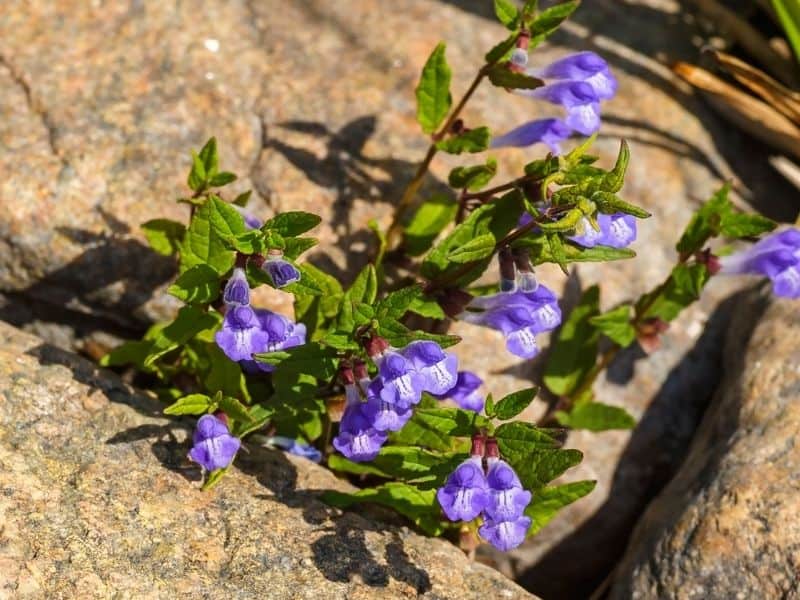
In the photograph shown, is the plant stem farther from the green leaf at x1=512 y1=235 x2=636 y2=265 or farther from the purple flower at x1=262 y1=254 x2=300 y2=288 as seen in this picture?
the purple flower at x1=262 y1=254 x2=300 y2=288

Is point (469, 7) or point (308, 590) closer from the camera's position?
point (308, 590)

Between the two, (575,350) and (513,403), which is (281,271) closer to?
(513,403)

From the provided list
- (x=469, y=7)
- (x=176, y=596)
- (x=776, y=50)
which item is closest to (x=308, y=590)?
(x=176, y=596)

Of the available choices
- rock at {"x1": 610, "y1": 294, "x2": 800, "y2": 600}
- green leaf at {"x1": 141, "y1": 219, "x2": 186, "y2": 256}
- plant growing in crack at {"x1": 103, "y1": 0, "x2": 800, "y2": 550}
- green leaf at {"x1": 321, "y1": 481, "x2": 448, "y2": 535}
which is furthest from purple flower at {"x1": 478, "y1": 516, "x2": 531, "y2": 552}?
green leaf at {"x1": 141, "y1": 219, "x2": 186, "y2": 256}

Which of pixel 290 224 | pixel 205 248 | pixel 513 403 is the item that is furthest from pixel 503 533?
pixel 205 248

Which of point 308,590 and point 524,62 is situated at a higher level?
point 524,62

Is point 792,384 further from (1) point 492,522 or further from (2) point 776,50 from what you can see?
(2) point 776,50

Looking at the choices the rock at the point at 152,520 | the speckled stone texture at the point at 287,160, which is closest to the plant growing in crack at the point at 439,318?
the rock at the point at 152,520
